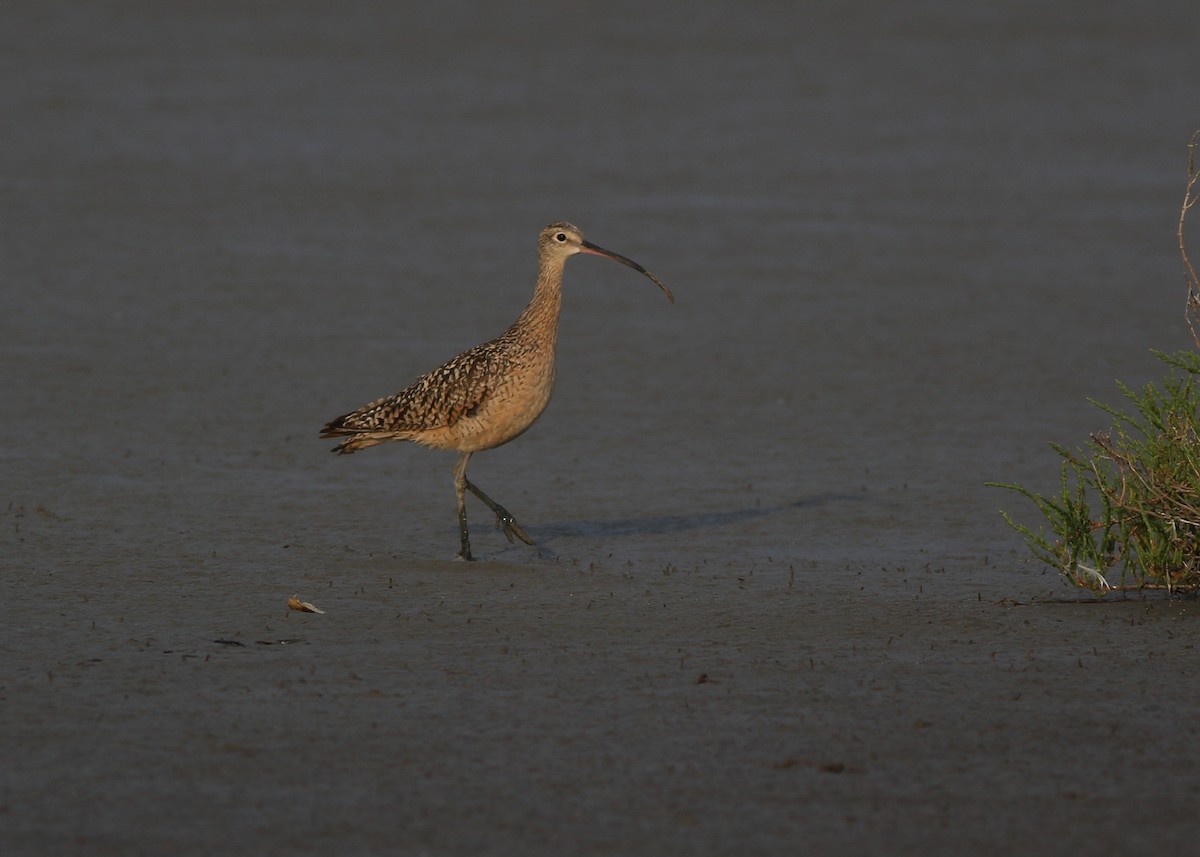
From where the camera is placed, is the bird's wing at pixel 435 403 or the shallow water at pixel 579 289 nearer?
the shallow water at pixel 579 289

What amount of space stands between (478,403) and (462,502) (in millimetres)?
418

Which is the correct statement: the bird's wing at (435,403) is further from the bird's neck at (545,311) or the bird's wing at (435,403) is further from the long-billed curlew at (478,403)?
the bird's neck at (545,311)

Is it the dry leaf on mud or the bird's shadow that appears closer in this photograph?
the dry leaf on mud

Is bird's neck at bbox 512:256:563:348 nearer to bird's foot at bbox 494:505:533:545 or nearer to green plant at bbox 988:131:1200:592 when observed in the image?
bird's foot at bbox 494:505:533:545

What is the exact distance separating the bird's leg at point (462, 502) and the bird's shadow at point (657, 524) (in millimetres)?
367

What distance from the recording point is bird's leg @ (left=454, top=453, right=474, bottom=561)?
7.64 m

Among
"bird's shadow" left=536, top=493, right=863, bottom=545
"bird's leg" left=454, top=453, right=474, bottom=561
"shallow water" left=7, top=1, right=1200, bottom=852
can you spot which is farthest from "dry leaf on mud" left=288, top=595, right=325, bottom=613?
"bird's shadow" left=536, top=493, right=863, bottom=545

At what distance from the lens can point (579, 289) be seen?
12867 mm

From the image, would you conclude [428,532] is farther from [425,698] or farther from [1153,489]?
[1153,489]

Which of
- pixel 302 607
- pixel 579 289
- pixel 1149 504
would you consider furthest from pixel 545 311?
pixel 579 289

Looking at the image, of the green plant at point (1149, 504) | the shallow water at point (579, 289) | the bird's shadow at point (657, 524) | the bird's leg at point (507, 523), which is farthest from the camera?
the bird's shadow at point (657, 524)

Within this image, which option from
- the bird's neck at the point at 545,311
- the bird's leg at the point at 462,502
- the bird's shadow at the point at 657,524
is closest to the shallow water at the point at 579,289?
the bird's shadow at the point at 657,524

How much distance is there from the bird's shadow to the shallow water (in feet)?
0.11

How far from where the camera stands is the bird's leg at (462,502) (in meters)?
7.64
